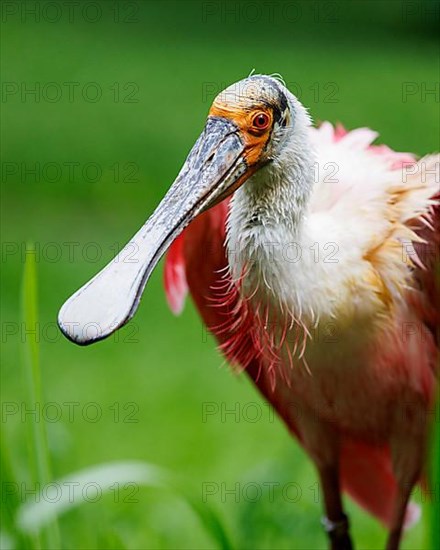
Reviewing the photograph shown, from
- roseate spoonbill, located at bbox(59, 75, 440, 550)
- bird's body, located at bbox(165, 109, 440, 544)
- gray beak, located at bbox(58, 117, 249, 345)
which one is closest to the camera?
gray beak, located at bbox(58, 117, 249, 345)

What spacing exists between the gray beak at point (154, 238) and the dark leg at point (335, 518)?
30.7 inches

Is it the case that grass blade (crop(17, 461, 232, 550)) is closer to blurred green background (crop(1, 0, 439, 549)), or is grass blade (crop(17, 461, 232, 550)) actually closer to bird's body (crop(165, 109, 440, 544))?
blurred green background (crop(1, 0, 439, 549))

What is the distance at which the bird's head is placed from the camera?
4.51 feet

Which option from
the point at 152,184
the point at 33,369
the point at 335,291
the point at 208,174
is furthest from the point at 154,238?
the point at 152,184

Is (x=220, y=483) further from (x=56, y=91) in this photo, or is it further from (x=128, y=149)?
(x=56, y=91)

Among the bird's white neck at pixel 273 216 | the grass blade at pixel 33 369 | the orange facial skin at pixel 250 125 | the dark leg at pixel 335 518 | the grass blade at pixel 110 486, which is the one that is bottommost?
the dark leg at pixel 335 518

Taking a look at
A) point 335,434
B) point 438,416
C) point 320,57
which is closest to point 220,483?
point 335,434

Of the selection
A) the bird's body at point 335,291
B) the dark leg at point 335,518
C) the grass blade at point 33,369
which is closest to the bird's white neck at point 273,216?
the bird's body at point 335,291

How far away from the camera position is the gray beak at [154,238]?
1336 millimetres

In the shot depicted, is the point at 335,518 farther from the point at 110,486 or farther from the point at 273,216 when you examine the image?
the point at 273,216

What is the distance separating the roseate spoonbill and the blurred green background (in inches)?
9.8

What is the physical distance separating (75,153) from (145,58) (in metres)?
1.44

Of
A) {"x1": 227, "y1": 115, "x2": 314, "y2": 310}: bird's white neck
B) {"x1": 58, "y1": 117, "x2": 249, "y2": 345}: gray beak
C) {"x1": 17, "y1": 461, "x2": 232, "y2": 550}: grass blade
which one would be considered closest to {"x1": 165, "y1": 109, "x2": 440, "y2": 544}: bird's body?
{"x1": 227, "y1": 115, "x2": 314, "y2": 310}: bird's white neck

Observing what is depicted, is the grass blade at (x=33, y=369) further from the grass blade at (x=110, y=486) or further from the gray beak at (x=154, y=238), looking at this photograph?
the gray beak at (x=154, y=238)
